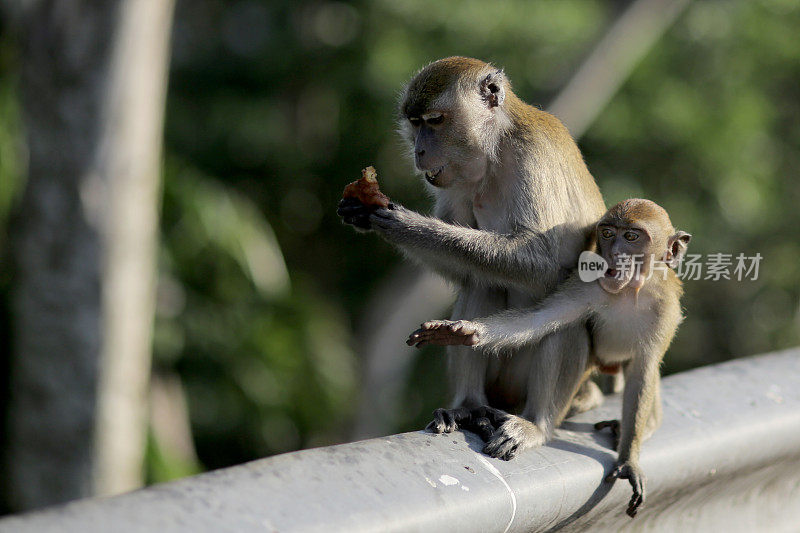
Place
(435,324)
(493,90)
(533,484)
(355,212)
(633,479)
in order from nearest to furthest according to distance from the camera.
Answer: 1. (533,484)
2. (633,479)
3. (435,324)
4. (355,212)
5. (493,90)

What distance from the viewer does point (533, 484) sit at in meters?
2.39

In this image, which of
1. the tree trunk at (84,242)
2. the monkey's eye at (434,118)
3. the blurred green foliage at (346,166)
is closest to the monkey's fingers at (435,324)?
the monkey's eye at (434,118)

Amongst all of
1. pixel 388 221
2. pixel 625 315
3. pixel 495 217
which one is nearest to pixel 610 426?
pixel 625 315

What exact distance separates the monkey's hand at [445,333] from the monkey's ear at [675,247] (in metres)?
0.71

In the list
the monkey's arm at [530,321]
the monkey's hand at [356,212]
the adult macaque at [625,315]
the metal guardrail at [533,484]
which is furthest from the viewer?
the monkey's hand at [356,212]

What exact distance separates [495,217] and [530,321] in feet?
1.64

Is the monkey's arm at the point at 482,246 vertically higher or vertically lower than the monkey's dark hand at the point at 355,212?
lower

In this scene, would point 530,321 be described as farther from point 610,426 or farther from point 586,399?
point 586,399

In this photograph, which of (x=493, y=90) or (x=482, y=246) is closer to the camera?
(x=482, y=246)

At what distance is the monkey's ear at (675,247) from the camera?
3209 mm

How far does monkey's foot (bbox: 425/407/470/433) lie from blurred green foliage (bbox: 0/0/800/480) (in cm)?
478

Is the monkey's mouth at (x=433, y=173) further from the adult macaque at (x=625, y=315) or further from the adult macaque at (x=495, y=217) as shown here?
the adult macaque at (x=625, y=315)

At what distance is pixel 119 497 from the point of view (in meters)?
1.81

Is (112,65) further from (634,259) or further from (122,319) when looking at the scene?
(634,259)
